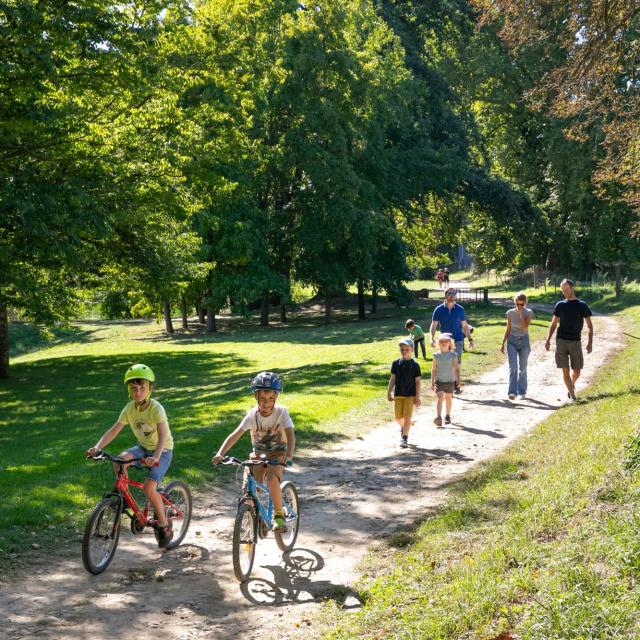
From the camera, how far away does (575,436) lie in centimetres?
1042

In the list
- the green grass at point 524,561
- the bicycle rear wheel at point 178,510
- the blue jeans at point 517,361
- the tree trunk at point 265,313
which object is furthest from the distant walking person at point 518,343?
the tree trunk at point 265,313

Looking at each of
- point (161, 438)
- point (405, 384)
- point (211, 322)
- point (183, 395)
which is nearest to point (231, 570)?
point (161, 438)

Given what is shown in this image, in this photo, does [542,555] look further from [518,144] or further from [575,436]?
[518,144]

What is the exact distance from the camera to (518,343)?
604 inches

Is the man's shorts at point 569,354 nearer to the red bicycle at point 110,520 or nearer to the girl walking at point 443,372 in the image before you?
the girl walking at point 443,372

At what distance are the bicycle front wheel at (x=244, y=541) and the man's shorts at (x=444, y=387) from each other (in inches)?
275

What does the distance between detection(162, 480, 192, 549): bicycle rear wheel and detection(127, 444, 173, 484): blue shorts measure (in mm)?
357

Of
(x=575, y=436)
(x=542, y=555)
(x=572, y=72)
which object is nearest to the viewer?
(x=542, y=555)

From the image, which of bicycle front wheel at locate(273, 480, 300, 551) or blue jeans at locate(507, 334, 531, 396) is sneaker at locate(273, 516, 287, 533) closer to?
bicycle front wheel at locate(273, 480, 300, 551)

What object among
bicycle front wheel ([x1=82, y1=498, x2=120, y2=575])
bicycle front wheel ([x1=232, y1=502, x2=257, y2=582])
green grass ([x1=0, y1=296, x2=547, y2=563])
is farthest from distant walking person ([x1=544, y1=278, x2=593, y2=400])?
bicycle front wheel ([x1=82, y1=498, x2=120, y2=575])

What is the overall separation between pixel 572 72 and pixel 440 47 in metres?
40.3

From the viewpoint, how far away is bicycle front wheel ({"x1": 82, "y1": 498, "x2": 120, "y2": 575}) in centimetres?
682

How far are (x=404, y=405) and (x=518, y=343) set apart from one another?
4.11m

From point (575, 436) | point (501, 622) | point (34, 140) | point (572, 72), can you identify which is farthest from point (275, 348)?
point (501, 622)
